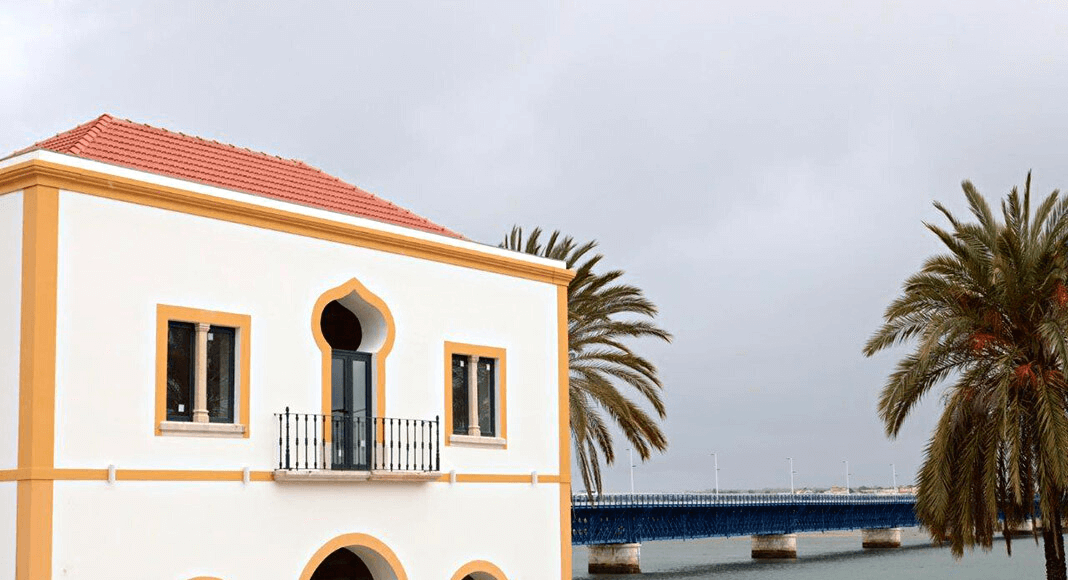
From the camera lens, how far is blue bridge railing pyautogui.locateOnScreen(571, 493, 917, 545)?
59750mm

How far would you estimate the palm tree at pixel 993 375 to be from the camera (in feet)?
79.9

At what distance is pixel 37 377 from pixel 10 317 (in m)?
0.94

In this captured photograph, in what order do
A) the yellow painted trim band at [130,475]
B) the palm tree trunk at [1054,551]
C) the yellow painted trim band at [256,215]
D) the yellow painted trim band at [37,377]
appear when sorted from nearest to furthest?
the yellow painted trim band at [37,377] → the yellow painted trim band at [130,475] → the yellow painted trim band at [256,215] → the palm tree trunk at [1054,551]

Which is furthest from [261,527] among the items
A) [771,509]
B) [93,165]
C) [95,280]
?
[771,509]

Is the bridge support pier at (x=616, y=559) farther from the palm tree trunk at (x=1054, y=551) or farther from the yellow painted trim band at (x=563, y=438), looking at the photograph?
the yellow painted trim band at (x=563, y=438)

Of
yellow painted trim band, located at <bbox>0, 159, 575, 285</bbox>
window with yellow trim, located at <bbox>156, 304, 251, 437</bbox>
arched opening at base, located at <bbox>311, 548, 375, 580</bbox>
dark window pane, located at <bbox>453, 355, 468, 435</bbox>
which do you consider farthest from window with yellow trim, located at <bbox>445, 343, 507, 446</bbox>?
window with yellow trim, located at <bbox>156, 304, 251, 437</bbox>

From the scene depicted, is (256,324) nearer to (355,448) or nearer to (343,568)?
(355,448)

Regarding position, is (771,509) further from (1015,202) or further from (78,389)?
(78,389)

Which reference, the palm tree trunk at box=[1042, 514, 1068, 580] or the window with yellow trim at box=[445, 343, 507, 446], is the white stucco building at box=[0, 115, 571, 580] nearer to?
the window with yellow trim at box=[445, 343, 507, 446]

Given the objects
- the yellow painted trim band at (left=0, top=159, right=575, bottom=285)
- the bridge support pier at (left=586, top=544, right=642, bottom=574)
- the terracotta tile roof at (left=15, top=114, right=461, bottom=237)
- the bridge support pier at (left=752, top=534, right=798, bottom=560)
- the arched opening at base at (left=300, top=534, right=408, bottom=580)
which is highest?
the terracotta tile roof at (left=15, top=114, right=461, bottom=237)

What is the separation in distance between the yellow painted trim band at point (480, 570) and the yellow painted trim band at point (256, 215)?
4952mm

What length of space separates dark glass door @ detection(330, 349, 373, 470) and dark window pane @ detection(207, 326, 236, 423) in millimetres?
1820

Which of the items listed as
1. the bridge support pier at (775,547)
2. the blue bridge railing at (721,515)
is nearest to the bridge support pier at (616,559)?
the blue bridge railing at (721,515)

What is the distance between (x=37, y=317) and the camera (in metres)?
15.9
